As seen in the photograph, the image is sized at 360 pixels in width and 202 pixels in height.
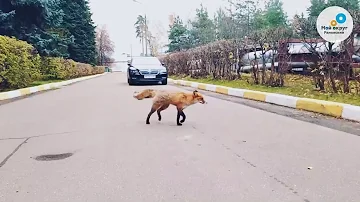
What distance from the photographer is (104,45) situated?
95.4 m

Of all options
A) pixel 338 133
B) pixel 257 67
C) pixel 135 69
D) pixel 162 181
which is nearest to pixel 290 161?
pixel 162 181

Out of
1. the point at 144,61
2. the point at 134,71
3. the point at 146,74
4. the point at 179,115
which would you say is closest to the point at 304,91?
the point at 179,115

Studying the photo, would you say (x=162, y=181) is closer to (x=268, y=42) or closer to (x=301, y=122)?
(x=301, y=122)

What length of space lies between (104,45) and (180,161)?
94.5 meters

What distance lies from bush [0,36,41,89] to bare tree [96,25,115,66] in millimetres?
72797

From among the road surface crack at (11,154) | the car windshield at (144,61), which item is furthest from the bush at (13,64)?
the road surface crack at (11,154)

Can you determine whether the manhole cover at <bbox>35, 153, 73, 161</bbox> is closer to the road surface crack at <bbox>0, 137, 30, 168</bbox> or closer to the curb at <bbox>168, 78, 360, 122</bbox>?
the road surface crack at <bbox>0, 137, 30, 168</bbox>

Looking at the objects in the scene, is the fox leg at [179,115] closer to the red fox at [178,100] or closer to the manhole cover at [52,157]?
the red fox at [178,100]

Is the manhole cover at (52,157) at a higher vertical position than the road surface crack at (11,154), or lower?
higher

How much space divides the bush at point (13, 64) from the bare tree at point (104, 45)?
7280 cm

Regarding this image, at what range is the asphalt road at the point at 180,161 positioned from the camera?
315cm

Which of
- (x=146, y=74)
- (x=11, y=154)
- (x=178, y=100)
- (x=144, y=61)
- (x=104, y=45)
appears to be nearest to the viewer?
(x=11, y=154)

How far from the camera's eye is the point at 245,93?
1190 cm

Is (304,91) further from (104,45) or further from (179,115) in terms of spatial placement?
Answer: (104,45)
